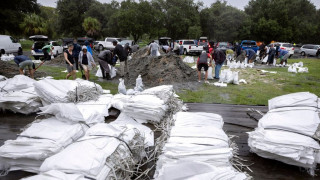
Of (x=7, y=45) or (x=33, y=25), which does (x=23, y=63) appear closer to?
(x=7, y=45)

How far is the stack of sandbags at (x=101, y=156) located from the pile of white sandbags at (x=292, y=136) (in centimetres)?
136

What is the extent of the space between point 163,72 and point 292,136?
263 inches

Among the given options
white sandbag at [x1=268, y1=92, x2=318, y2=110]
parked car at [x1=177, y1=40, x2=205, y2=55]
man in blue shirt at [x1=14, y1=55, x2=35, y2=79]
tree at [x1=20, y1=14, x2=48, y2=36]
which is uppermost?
tree at [x1=20, y1=14, x2=48, y2=36]

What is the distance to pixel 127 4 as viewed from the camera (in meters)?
30.0

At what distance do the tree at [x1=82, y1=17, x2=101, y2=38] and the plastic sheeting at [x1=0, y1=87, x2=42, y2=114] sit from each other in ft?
99.2

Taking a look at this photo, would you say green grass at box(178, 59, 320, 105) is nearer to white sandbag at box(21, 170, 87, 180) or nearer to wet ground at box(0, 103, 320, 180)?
wet ground at box(0, 103, 320, 180)

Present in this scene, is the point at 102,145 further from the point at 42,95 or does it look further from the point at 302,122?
the point at 42,95

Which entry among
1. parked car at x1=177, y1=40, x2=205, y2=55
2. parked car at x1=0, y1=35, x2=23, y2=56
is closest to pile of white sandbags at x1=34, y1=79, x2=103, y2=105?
parked car at x1=0, y1=35, x2=23, y2=56

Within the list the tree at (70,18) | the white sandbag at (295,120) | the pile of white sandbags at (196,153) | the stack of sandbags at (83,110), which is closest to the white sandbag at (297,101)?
the white sandbag at (295,120)

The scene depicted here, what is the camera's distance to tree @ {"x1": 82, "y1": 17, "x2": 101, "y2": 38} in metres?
32.0

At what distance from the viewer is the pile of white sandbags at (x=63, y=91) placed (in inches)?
154

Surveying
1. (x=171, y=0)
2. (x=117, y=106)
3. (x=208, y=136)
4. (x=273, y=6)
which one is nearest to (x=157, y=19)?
(x=171, y=0)

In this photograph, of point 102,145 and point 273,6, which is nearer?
point 102,145

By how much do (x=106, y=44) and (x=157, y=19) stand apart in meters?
9.73
